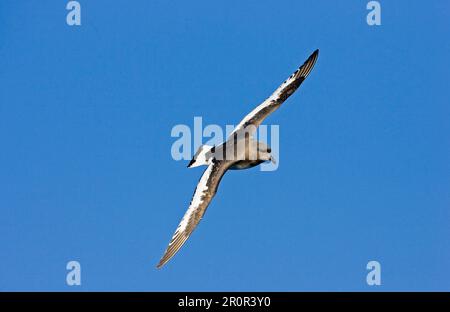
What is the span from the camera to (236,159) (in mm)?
19984

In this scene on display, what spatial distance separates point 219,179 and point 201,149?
1.73 metres

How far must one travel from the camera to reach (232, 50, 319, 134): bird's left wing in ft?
71.3

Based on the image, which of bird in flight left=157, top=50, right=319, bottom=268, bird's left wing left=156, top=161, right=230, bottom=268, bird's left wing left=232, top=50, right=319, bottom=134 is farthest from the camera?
bird's left wing left=232, top=50, right=319, bottom=134

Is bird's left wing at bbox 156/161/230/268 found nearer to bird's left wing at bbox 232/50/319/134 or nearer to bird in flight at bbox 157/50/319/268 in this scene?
bird in flight at bbox 157/50/319/268

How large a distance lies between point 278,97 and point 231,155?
3.15 meters

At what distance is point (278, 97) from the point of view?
22328 millimetres

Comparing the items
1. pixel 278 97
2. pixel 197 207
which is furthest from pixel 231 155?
pixel 278 97

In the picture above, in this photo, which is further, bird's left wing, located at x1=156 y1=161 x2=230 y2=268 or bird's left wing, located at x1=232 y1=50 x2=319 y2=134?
bird's left wing, located at x1=232 y1=50 x2=319 y2=134

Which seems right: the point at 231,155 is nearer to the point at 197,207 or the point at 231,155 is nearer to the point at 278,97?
the point at 197,207

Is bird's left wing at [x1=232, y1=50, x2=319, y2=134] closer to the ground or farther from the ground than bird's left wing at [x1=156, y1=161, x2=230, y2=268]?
farther from the ground

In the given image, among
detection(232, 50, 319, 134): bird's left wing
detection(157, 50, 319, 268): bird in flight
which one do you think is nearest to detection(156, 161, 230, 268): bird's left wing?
detection(157, 50, 319, 268): bird in flight

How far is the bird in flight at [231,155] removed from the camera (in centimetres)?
1848
